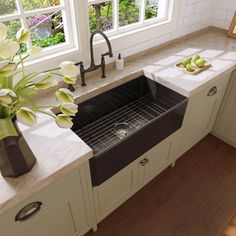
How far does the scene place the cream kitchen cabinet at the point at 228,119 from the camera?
Answer: 1.97 m

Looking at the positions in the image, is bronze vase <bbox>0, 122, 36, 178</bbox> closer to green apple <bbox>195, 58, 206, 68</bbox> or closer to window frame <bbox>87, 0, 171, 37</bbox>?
window frame <bbox>87, 0, 171, 37</bbox>

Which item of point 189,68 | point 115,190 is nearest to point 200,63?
point 189,68

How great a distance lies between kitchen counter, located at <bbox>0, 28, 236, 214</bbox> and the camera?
0.95 m

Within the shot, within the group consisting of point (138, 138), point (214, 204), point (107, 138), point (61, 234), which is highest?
point (138, 138)

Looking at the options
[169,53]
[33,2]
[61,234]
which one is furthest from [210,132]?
[33,2]

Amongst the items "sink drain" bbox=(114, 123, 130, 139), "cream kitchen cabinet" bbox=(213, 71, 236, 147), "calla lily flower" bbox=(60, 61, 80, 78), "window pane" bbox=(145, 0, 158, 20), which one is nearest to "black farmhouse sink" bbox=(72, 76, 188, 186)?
"sink drain" bbox=(114, 123, 130, 139)

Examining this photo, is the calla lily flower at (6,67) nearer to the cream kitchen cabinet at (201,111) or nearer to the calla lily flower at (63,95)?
the calla lily flower at (63,95)

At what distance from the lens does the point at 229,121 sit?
2146mm

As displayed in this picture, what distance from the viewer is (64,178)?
3.57ft

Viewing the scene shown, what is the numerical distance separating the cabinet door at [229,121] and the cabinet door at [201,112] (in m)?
0.08

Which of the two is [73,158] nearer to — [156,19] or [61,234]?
[61,234]

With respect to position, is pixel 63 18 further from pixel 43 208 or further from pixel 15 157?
pixel 43 208

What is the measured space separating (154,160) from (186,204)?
0.48m

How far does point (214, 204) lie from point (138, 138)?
3.22 ft
